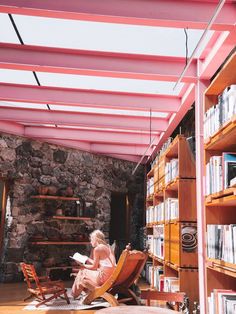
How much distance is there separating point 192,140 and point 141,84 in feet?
3.83

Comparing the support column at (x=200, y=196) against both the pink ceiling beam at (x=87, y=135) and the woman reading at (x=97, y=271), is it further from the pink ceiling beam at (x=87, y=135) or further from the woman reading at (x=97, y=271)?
the pink ceiling beam at (x=87, y=135)

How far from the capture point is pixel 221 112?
2.97 meters

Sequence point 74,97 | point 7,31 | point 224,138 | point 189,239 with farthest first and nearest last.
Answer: point 74,97 < point 189,239 < point 7,31 < point 224,138

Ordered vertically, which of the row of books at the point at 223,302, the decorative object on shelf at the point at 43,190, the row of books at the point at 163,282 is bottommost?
the row of books at the point at 163,282

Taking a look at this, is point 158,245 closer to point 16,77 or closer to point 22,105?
point 22,105

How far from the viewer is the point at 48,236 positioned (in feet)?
28.0

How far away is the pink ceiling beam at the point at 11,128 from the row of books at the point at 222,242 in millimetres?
5897

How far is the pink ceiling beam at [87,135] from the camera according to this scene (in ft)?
27.2

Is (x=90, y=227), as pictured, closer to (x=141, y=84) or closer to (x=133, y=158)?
(x=133, y=158)

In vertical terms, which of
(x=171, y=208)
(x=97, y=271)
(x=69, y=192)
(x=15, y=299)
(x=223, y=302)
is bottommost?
(x=15, y=299)

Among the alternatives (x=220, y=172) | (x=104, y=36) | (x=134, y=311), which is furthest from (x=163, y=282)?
(x=104, y=36)

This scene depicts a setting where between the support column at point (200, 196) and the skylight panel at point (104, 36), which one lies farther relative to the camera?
the support column at point (200, 196)

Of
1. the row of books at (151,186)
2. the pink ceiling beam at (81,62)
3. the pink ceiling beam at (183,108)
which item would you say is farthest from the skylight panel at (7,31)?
the row of books at (151,186)

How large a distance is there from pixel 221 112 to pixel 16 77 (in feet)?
12.0
